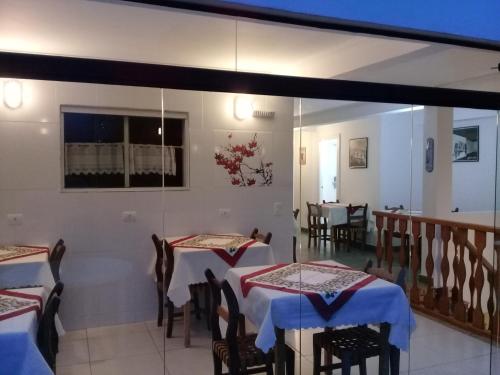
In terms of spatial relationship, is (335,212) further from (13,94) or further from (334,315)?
(13,94)

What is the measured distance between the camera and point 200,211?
3594 millimetres

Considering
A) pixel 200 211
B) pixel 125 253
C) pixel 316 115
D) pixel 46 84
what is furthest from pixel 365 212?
pixel 46 84

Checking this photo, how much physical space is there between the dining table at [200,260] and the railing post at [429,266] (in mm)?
1550

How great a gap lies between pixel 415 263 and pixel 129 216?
8.49 ft

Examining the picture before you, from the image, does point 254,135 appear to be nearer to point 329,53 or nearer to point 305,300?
point 329,53

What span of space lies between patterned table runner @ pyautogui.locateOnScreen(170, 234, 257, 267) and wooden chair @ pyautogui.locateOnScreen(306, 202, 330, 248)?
1.65 ft

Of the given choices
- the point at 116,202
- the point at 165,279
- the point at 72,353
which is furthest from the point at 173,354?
the point at 116,202

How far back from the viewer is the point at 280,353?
2.24 m

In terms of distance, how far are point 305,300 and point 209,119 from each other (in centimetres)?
184

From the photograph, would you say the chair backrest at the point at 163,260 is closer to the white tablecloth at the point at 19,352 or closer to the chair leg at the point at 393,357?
the white tablecloth at the point at 19,352

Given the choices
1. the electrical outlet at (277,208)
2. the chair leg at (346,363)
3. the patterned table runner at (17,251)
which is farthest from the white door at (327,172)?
the patterned table runner at (17,251)

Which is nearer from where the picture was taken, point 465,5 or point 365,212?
point 465,5

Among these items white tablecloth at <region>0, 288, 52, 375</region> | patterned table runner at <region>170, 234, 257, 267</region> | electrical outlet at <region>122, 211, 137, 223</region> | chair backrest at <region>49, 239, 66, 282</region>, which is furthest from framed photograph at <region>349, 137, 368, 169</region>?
white tablecloth at <region>0, 288, 52, 375</region>

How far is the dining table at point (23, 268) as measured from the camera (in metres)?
2.64
